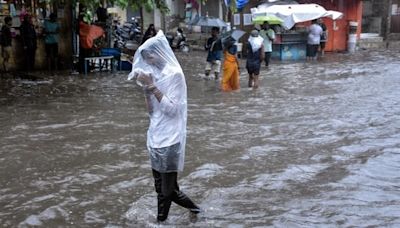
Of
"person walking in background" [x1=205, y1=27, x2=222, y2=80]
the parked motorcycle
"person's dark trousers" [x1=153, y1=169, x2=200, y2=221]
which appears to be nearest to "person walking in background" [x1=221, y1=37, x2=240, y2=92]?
"person walking in background" [x1=205, y1=27, x2=222, y2=80]

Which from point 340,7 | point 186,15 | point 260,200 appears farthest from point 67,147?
point 186,15

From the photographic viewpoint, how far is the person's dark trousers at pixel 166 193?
15.4 feet

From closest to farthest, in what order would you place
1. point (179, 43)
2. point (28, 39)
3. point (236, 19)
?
point (28, 39) → point (236, 19) → point (179, 43)

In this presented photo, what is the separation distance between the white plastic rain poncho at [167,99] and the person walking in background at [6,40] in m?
11.4

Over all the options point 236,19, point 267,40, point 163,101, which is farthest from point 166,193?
point 236,19

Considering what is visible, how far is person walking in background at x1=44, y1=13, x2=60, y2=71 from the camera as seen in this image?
1561cm

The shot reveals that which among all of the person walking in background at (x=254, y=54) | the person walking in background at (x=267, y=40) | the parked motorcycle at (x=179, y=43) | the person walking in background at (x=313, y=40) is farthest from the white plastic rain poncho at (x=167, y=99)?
the parked motorcycle at (x=179, y=43)

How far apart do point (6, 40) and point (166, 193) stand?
11.7 m

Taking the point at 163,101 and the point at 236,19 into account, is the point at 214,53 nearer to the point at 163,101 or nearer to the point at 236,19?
the point at 236,19

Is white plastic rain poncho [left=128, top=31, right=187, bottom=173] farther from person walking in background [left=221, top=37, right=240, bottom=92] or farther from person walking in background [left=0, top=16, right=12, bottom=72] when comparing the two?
person walking in background [left=0, top=16, right=12, bottom=72]

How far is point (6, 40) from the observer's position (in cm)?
1492

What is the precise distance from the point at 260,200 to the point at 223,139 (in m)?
2.70

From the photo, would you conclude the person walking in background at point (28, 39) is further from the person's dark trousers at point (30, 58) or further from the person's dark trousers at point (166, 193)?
the person's dark trousers at point (166, 193)

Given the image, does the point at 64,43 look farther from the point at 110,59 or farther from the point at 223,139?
the point at 223,139
